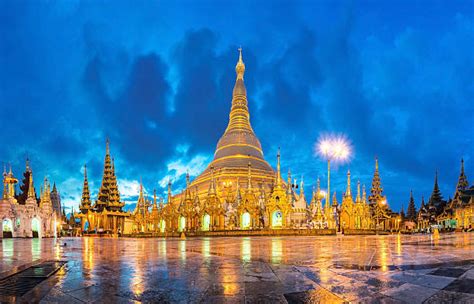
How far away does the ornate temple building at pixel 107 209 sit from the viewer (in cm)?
6175

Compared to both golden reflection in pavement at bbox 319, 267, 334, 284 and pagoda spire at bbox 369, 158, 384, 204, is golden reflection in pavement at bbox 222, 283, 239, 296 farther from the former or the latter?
pagoda spire at bbox 369, 158, 384, 204

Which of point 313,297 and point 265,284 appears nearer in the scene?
point 313,297

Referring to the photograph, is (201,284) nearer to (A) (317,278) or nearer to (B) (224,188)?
(A) (317,278)

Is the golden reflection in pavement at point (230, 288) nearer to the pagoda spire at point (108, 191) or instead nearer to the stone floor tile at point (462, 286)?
the stone floor tile at point (462, 286)

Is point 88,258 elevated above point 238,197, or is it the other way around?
point 88,258

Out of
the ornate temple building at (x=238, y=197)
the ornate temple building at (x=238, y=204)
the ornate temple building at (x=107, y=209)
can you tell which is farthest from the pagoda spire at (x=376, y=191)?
the ornate temple building at (x=107, y=209)

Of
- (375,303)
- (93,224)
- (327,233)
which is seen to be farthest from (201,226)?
(375,303)

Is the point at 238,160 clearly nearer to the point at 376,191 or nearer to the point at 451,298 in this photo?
the point at 376,191

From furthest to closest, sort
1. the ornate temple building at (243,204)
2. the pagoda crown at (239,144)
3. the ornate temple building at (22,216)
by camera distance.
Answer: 1. the pagoda crown at (239,144)
2. the ornate temple building at (22,216)
3. the ornate temple building at (243,204)

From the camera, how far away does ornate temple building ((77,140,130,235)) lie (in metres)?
61.8

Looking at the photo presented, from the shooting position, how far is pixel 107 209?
62.8m

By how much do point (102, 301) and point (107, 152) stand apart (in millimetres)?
70065

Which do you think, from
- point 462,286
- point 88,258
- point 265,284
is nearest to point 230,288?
point 265,284

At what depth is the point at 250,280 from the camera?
5484 mm
